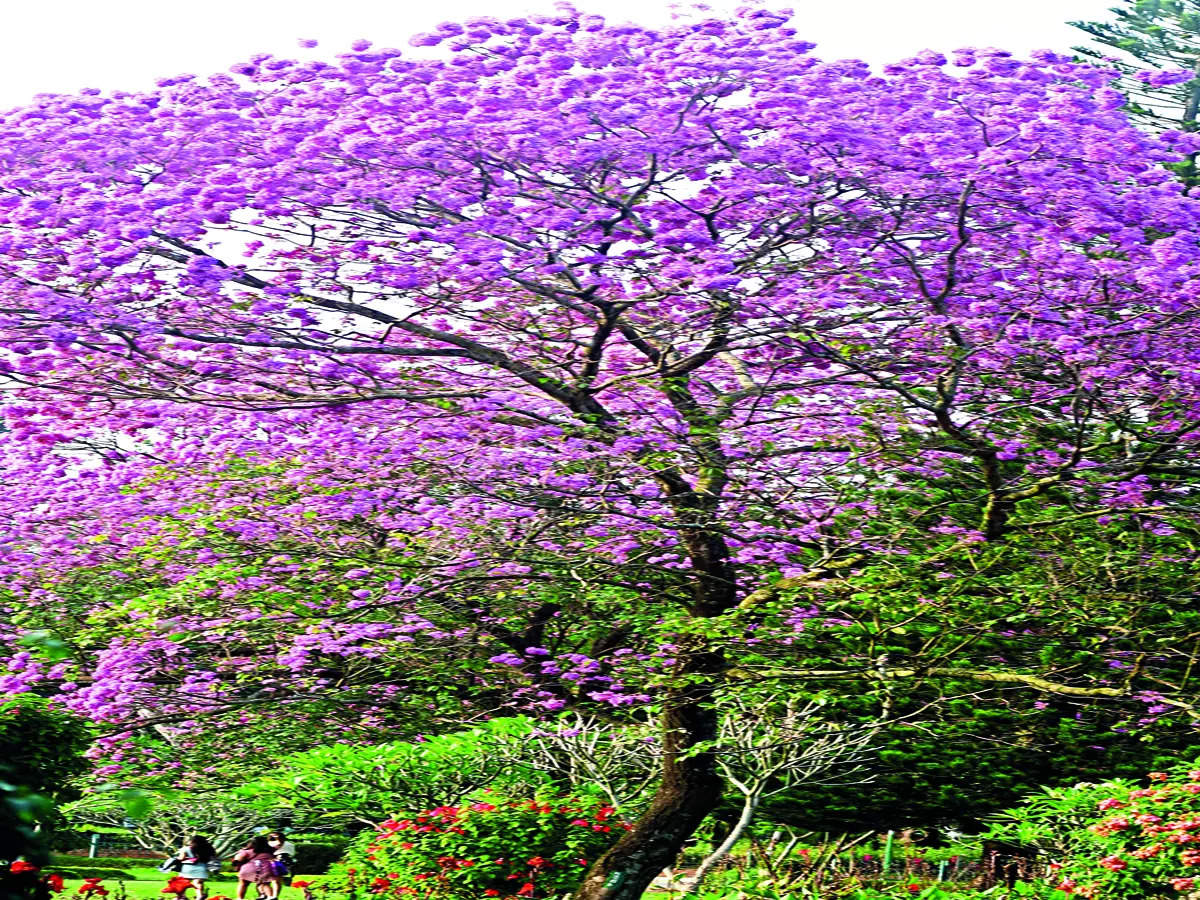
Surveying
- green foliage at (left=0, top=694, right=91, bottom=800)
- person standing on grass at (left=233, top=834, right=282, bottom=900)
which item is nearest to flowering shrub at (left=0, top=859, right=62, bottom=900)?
green foliage at (left=0, top=694, right=91, bottom=800)

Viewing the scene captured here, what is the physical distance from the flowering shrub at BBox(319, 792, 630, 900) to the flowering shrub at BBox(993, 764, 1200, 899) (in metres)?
3.90

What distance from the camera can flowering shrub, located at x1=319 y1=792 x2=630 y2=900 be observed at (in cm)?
1092

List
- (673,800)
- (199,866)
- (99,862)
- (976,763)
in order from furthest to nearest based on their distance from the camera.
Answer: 1. (99,862)
2. (976,763)
3. (199,866)
4. (673,800)

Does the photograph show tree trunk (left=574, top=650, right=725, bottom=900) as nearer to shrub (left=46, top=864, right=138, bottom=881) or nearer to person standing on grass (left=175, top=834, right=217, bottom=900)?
Answer: person standing on grass (left=175, top=834, right=217, bottom=900)

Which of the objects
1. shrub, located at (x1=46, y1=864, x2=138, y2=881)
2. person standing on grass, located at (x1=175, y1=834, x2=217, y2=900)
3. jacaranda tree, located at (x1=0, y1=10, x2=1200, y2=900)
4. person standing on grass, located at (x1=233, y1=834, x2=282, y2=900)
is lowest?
shrub, located at (x1=46, y1=864, x2=138, y2=881)

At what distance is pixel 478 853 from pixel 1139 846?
4.99 meters

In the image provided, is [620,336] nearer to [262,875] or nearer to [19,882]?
[262,875]

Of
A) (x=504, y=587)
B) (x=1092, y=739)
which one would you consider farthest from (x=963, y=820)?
(x=504, y=587)

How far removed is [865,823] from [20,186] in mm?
11946

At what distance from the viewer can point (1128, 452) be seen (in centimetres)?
1159

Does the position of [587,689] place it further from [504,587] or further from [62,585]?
[62,585]

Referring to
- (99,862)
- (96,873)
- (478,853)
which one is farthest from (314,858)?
(478,853)

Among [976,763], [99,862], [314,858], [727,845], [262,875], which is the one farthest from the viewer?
[314,858]

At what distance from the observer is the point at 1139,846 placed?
10352mm
